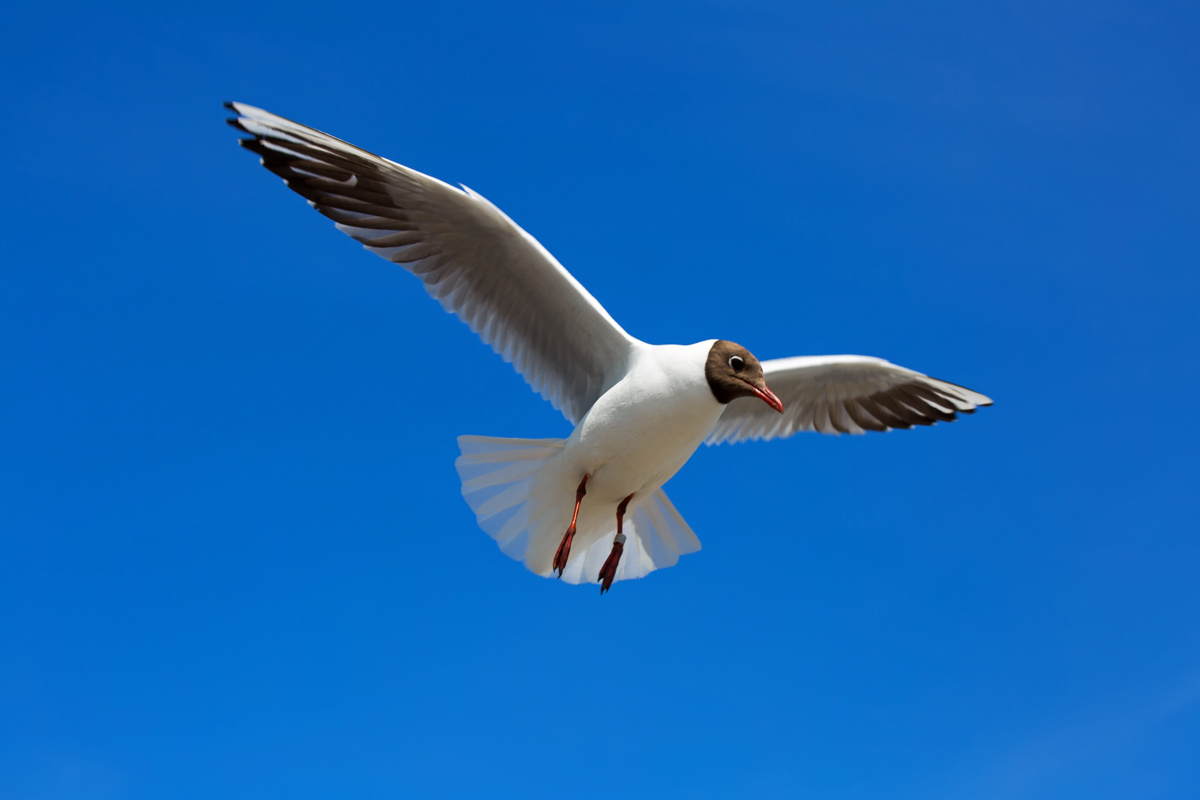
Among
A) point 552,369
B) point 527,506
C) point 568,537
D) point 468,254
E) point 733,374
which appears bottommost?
point 568,537

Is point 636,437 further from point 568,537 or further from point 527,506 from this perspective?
point 527,506

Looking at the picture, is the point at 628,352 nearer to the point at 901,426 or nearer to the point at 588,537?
the point at 588,537

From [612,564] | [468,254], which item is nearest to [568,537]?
[612,564]

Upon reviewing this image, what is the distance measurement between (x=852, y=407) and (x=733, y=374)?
210 centimetres

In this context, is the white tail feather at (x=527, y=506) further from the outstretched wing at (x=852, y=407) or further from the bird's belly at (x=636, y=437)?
the outstretched wing at (x=852, y=407)

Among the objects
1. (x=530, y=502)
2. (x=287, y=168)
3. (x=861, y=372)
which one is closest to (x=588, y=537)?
(x=530, y=502)

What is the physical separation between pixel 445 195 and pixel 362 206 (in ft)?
1.68

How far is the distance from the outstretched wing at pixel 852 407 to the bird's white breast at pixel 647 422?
5.09 feet

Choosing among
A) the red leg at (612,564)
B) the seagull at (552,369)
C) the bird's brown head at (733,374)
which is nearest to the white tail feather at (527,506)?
the seagull at (552,369)

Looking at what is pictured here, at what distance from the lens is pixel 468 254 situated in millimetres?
6438

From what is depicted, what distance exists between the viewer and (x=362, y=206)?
621 centimetres

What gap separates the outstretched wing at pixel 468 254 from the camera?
6.08 meters

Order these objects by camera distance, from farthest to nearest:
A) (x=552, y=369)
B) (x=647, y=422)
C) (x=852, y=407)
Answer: (x=852, y=407)
(x=552, y=369)
(x=647, y=422)

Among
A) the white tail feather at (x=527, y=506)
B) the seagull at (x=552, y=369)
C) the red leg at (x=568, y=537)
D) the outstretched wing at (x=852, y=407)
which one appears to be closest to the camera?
the red leg at (x=568, y=537)
